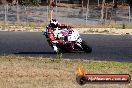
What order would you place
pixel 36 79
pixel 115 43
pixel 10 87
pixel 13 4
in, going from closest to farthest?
pixel 10 87, pixel 36 79, pixel 115 43, pixel 13 4

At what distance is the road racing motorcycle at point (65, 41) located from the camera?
867 inches

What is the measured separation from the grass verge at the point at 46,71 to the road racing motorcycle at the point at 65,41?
330 cm

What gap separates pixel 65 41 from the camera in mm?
22250

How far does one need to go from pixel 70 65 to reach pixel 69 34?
562cm

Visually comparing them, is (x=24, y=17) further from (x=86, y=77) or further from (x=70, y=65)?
(x=86, y=77)

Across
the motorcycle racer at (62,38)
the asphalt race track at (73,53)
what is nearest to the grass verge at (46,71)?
the asphalt race track at (73,53)

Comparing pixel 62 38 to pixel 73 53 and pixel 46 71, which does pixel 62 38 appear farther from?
pixel 46 71

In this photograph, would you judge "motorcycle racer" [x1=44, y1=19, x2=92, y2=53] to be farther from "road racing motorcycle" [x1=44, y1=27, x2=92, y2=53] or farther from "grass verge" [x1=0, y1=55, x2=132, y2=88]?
Result: "grass verge" [x1=0, y1=55, x2=132, y2=88]

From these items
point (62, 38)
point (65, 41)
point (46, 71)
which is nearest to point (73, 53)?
point (65, 41)

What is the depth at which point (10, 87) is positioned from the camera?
12.0 metres

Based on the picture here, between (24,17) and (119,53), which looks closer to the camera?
(119,53)

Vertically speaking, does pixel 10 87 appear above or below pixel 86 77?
below

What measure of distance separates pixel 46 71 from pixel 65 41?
7494mm

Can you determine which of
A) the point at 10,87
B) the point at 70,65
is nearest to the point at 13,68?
the point at 70,65
